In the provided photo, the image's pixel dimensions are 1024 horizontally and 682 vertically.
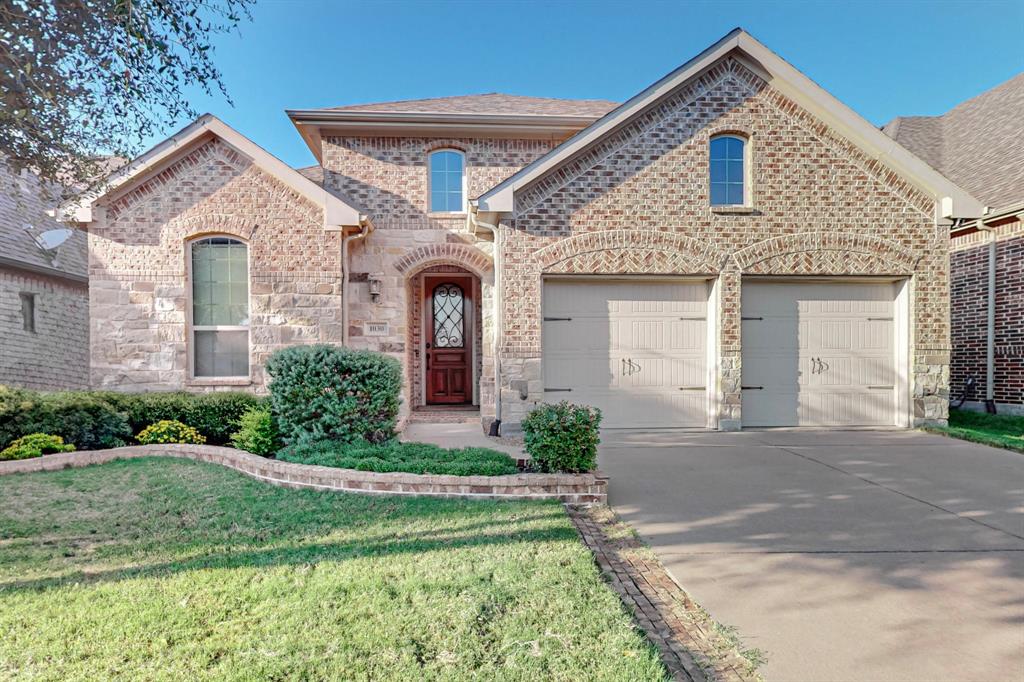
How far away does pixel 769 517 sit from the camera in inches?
176

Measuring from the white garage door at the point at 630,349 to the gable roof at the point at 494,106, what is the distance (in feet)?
13.3

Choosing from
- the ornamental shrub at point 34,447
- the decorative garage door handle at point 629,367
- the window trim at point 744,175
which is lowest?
the ornamental shrub at point 34,447

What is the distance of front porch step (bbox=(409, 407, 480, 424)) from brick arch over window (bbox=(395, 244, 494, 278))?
272 cm

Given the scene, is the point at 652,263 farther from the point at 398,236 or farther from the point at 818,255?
the point at 398,236

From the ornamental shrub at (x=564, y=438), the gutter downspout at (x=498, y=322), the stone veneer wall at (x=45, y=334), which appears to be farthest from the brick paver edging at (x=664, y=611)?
the stone veneer wall at (x=45, y=334)

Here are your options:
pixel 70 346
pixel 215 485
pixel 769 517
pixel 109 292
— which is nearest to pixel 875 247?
pixel 769 517

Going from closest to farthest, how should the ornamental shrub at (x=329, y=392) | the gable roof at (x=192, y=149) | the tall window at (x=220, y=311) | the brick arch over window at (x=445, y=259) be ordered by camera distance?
the ornamental shrub at (x=329, y=392)
the gable roof at (x=192, y=149)
the tall window at (x=220, y=311)
the brick arch over window at (x=445, y=259)

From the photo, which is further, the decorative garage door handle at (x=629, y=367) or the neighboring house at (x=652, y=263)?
the decorative garage door handle at (x=629, y=367)

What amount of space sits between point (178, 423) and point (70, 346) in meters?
6.71

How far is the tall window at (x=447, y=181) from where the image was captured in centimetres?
1029

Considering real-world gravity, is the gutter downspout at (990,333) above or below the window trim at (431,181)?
below

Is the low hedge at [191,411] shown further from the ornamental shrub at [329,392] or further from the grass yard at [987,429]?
the grass yard at [987,429]

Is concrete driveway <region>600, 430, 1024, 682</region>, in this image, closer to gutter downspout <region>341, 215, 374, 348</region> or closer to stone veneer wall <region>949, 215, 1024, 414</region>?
stone veneer wall <region>949, 215, 1024, 414</region>

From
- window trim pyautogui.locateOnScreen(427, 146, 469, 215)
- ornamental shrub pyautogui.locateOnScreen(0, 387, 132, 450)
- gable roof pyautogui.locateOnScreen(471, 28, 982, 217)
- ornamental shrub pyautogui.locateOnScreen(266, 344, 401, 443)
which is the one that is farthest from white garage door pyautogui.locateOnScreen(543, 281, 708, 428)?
ornamental shrub pyautogui.locateOnScreen(0, 387, 132, 450)
